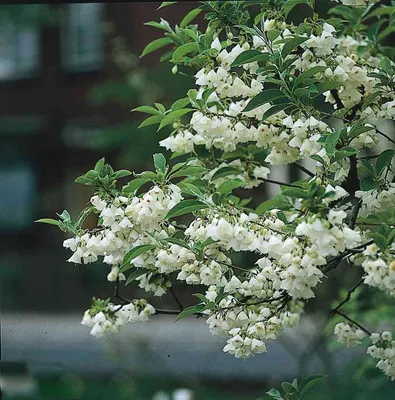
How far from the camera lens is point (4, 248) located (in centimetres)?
429

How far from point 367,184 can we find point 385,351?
310 mm

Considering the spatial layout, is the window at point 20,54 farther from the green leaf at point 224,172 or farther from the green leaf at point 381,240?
the green leaf at point 381,240

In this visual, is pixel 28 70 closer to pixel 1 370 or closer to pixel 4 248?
pixel 4 248

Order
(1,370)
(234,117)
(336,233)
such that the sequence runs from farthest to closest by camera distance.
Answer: (1,370), (234,117), (336,233)

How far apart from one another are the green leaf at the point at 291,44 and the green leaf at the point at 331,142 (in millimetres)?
138

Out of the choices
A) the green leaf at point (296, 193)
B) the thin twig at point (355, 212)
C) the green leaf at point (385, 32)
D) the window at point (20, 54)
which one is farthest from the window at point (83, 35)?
the green leaf at point (296, 193)

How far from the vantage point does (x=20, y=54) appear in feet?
14.6

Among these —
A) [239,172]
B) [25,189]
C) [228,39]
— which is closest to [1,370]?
[239,172]

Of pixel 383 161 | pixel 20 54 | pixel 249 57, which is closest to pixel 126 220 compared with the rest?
pixel 249 57

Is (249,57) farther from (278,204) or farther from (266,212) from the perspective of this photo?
(278,204)

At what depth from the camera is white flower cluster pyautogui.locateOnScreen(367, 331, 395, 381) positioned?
49.4 inches

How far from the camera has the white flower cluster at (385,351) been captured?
1.25 m

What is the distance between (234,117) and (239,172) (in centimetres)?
17

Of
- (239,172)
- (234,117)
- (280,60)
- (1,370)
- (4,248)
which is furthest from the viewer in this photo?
(4,248)
